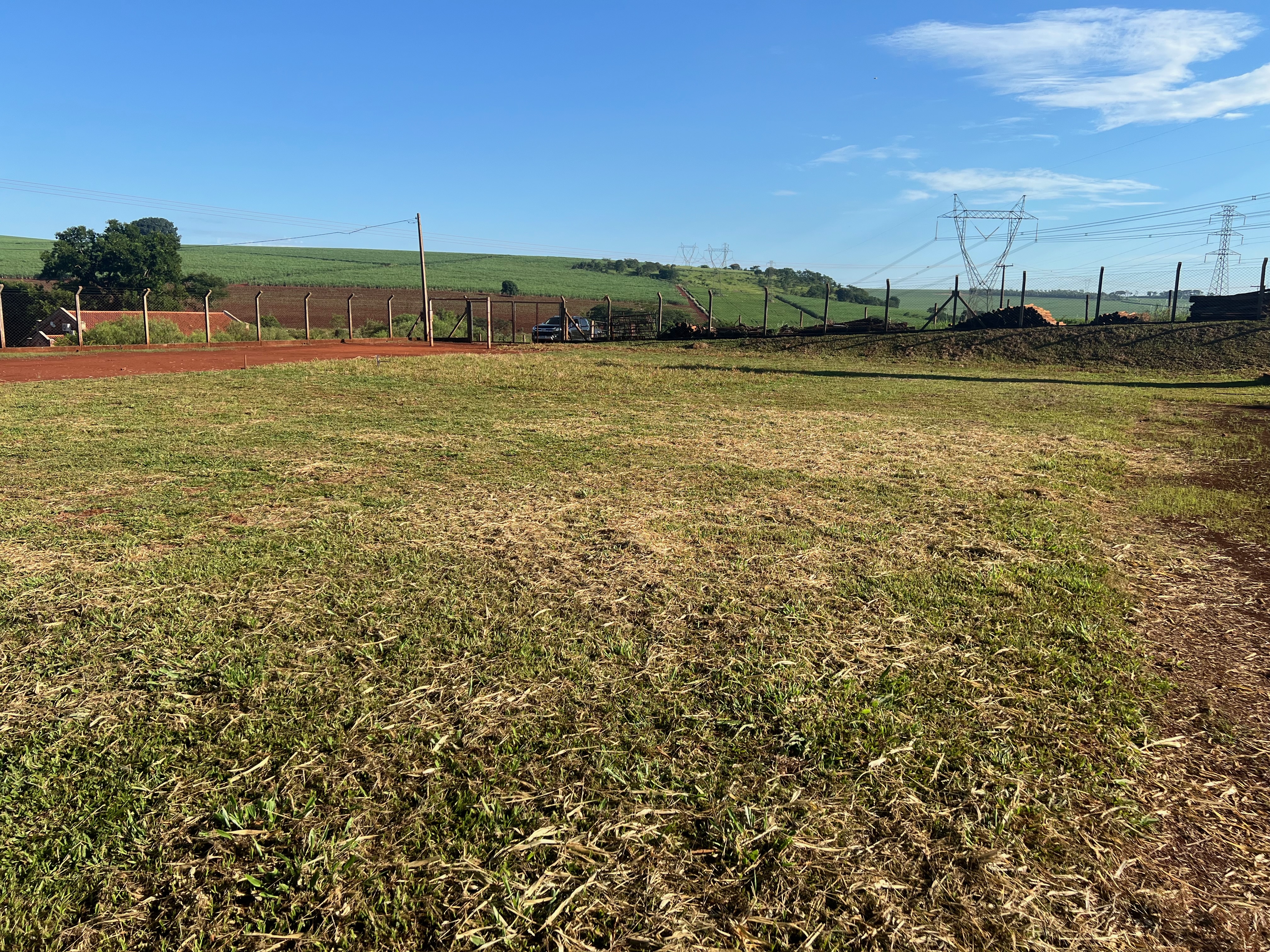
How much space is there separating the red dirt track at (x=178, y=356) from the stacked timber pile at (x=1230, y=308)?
90.0ft

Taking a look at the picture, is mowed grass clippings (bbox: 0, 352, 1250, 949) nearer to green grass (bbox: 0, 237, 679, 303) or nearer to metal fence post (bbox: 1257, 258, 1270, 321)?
metal fence post (bbox: 1257, 258, 1270, 321)

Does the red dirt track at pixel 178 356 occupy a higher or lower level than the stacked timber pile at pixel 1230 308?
lower

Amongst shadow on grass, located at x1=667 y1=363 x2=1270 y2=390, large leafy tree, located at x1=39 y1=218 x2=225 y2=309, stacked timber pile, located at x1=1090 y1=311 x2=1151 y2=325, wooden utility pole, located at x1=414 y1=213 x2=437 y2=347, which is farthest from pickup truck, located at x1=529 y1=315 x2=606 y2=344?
large leafy tree, located at x1=39 y1=218 x2=225 y2=309

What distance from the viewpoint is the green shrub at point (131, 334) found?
27172 millimetres

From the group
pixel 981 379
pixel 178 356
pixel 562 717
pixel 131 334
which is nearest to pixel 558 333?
pixel 131 334

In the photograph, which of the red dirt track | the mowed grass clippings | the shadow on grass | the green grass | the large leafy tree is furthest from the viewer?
the green grass

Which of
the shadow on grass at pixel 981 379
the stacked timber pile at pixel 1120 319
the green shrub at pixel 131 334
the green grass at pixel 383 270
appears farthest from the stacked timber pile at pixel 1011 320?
the green grass at pixel 383 270

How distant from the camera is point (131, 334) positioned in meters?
27.8

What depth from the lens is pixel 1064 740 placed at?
2.54 meters

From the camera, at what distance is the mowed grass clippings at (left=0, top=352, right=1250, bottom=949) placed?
1.82m

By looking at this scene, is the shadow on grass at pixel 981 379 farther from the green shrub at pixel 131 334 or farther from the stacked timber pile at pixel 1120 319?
the green shrub at pixel 131 334

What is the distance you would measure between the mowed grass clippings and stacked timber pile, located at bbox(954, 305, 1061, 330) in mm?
25804

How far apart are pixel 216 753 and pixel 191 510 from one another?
3393 mm

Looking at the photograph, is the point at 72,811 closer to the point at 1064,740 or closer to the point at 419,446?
the point at 1064,740
